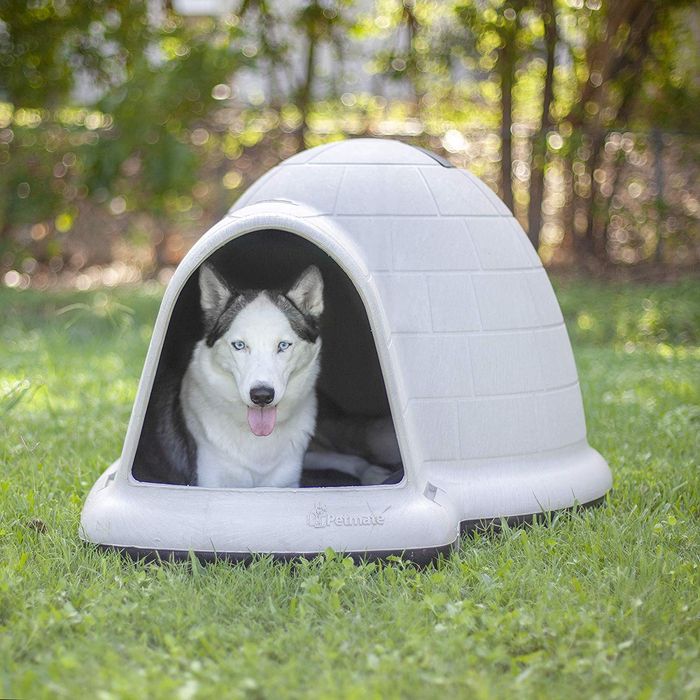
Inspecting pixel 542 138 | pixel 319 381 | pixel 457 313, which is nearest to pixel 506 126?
pixel 542 138

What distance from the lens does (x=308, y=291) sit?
10.6 feet

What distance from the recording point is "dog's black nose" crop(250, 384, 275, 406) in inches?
115

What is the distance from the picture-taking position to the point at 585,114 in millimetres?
9766

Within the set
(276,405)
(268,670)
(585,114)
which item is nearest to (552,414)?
(276,405)

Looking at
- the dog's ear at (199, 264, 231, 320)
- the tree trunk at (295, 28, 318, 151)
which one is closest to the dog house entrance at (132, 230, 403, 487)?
the dog's ear at (199, 264, 231, 320)

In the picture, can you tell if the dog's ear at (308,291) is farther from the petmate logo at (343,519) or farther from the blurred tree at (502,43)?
the blurred tree at (502,43)

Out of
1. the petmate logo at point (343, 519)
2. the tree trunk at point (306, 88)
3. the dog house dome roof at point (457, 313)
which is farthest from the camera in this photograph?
the tree trunk at point (306, 88)

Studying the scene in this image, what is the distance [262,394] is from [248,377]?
82mm

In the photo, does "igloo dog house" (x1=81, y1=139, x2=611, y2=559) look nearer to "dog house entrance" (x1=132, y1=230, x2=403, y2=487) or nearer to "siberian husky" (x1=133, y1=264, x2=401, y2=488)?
"dog house entrance" (x1=132, y1=230, x2=403, y2=487)

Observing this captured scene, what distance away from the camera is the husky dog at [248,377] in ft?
10.0

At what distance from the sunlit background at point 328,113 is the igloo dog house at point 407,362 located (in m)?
5.01

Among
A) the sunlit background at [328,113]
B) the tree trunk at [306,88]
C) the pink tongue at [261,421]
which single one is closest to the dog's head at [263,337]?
the pink tongue at [261,421]

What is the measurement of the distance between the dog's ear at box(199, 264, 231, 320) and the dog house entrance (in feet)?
0.75

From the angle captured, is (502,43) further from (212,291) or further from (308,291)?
(212,291)
